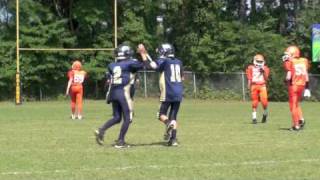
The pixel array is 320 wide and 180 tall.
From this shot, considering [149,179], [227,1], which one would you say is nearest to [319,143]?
[149,179]

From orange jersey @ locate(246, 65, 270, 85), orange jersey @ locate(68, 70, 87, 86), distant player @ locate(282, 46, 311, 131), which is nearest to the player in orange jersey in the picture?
orange jersey @ locate(68, 70, 87, 86)

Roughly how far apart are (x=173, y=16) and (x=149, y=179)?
36156 millimetres

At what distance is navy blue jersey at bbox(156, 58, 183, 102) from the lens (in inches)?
513

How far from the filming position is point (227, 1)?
157 ft

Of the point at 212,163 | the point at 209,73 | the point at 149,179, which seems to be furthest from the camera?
the point at 209,73

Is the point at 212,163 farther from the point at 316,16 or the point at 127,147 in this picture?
the point at 316,16

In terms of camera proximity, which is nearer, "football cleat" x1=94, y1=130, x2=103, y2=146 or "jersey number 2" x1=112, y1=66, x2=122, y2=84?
"jersey number 2" x1=112, y1=66, x2=122, y2=84

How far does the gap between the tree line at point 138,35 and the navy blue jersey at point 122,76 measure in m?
27.5

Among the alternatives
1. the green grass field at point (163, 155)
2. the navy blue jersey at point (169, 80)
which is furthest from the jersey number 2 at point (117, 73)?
the green grass field at point (163, 155)

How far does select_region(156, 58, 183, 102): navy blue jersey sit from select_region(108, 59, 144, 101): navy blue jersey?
0.56 meters

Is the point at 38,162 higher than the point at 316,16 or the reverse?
the reverse

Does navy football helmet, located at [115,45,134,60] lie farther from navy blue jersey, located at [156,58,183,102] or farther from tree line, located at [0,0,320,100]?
tree line, located at [0,0,320,100]

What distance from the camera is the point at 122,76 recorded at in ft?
41.3

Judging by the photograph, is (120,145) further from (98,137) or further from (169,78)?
(169,78)
